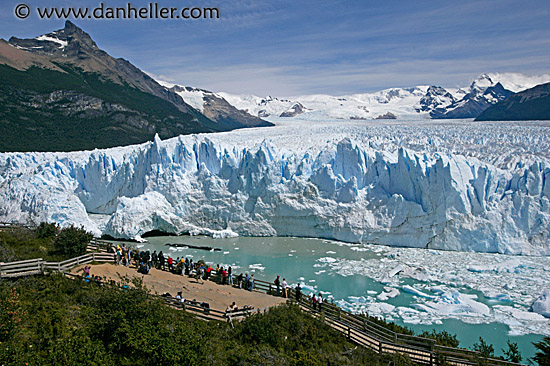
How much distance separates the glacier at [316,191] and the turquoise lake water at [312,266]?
111 centimetres

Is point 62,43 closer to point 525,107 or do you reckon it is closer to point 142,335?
point 525,107

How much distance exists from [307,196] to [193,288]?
10743mm

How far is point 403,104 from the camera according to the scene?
410 ft

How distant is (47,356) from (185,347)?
180cm

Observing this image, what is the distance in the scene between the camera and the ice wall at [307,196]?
17.6m

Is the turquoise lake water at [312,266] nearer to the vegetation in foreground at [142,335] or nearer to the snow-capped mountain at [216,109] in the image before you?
the vegetation in foreground at [142,335]

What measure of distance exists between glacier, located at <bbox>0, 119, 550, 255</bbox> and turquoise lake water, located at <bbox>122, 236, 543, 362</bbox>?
1111 mm

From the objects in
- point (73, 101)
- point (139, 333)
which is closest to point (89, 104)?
point (73, 101)

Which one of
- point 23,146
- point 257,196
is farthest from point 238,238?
point 23,146

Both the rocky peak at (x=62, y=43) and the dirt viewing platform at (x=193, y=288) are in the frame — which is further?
the rocky peak at (x=62, y=43)

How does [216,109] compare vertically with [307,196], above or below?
above

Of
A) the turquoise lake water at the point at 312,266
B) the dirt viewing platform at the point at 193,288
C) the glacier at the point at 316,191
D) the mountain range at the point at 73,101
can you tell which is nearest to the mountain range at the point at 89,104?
the mountain range at the point at 73,101

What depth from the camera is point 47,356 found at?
600 cm

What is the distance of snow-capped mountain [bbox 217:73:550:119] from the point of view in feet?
273
